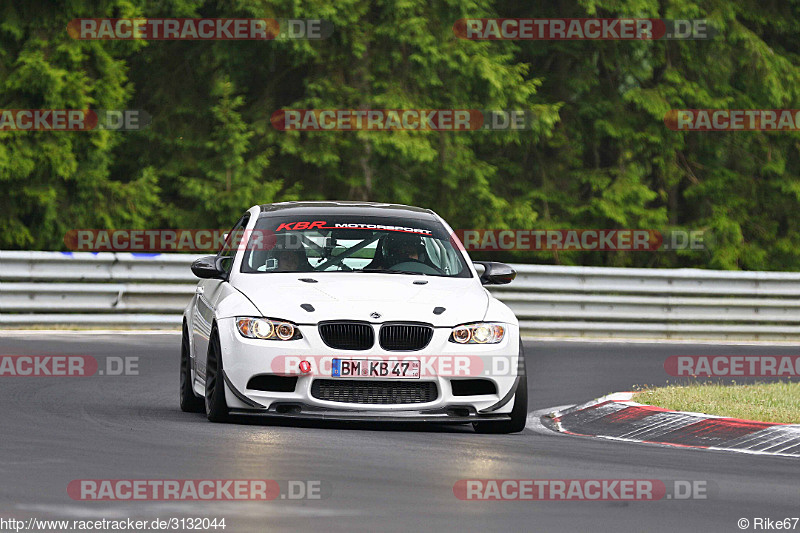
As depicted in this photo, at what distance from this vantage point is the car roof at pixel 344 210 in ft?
40.2

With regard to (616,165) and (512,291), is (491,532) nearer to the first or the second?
(512,291)

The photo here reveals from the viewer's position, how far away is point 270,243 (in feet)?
39.2

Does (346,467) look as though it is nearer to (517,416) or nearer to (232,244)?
(517,416)

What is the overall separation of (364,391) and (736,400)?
12.5 ft

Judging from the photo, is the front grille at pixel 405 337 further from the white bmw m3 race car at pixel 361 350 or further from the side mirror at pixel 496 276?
the side mirror at pixel 496 276

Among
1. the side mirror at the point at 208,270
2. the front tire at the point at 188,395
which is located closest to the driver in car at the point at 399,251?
the side mirror at the point at 208,270

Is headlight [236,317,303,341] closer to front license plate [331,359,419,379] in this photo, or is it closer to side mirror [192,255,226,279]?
front license plate [331,359,419,379]

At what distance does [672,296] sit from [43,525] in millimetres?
16828

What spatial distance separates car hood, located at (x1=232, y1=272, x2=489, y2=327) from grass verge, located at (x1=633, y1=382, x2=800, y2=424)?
1984 millimetres

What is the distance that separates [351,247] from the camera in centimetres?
1194

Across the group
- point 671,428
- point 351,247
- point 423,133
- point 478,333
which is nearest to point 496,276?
point 351,247

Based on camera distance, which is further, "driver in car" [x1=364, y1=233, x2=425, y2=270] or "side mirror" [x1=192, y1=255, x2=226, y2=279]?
"driver in car" [x1=364, y1=233, x2=425, y2=270]

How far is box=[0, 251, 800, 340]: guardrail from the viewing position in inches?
801

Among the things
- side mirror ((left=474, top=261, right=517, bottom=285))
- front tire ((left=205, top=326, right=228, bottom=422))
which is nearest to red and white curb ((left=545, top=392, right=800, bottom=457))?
side mirror ((left=474, top=261, right=517, bottom=285))
